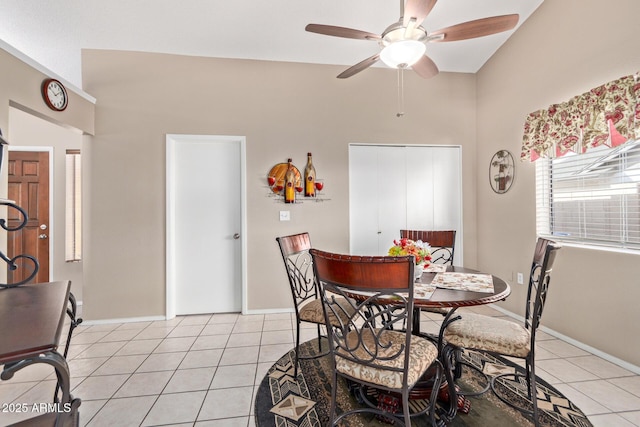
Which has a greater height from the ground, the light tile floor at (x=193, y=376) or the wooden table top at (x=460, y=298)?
the wooden table top at (x=460, y=298)

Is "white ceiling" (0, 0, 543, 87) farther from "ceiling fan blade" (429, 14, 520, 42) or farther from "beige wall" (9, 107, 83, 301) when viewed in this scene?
"ceiling fan blade" (429, 14, 520, 42)

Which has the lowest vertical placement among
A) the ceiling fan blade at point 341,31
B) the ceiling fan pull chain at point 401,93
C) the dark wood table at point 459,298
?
the dark wood table at point 459,298

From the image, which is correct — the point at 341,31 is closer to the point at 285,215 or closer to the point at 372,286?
the point at 372,286

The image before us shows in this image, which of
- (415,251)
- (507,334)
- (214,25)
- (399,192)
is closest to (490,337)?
(507,334)

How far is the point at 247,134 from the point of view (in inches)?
134

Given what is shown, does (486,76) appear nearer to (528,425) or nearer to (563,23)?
(563,23)

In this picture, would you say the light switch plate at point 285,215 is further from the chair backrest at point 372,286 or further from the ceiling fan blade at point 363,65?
the chair backrest at point 372,286

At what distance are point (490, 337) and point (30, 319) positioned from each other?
6.54 ft

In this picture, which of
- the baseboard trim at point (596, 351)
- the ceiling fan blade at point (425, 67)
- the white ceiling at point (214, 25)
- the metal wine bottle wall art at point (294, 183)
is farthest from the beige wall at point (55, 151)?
the baseboard trim at point (596, 351)

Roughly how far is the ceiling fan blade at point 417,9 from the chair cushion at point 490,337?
182 cm

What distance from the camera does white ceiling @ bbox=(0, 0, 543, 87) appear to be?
264cm

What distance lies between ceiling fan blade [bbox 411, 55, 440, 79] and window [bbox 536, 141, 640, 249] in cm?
161

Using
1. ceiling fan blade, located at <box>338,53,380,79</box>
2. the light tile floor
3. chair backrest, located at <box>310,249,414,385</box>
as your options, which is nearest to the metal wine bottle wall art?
A: ceiling fan blade, located at <box>338,53,380,79</box>

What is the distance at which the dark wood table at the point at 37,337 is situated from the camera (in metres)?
0.64
